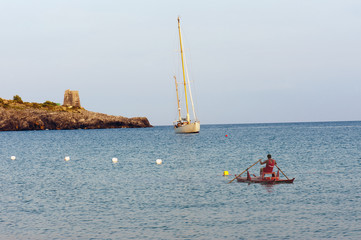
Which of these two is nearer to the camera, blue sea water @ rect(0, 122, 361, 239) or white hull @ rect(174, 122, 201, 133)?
blue sea water @ rect(0, 122, 361, 239)

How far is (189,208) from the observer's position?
1030 inches

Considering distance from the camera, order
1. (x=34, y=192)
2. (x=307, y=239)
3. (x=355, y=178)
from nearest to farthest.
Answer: (x=307, y=239) → (x=34, y=192) → (x=355, y=178)

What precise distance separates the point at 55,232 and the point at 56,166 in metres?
34.4

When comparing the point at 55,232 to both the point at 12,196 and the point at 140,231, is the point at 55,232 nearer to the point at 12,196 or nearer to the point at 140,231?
the point at 140,231

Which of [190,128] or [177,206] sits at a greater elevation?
[190,128]

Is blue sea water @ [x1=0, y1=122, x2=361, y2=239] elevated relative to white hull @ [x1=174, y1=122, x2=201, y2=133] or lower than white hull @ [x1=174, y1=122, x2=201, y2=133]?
lower

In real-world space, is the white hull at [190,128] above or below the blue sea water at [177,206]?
above

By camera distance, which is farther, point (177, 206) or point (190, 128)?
point (190, 128)

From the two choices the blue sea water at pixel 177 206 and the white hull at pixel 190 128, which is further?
the white hull at pixel 190 128

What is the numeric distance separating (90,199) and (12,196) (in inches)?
221

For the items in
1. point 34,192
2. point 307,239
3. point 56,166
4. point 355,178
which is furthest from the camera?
point 56,166

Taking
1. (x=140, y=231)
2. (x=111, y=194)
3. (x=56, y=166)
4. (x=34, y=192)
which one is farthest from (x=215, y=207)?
(x=56, y=166)

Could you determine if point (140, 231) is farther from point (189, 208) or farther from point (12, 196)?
point (12, 196)

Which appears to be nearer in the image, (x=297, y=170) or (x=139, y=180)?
(x=139, y=180)
